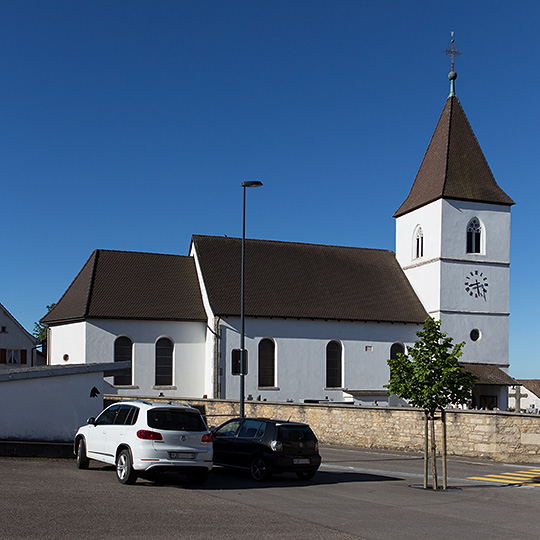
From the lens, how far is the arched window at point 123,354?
38.1 meters

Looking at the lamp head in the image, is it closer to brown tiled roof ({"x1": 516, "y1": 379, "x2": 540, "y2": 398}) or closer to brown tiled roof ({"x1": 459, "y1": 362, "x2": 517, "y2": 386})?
brown tiled roof ({"x1": 459, "y1": 362, "x2": 517, "y2": 386})

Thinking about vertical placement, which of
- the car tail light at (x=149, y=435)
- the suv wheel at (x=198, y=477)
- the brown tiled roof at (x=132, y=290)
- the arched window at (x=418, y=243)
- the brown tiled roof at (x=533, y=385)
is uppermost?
the arched window at (x=418, y=243)

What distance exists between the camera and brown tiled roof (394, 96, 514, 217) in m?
45.2

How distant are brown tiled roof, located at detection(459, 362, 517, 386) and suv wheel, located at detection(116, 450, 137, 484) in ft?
104

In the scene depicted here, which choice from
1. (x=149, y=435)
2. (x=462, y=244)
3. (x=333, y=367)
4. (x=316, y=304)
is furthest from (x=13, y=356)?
(x=149, y=435)

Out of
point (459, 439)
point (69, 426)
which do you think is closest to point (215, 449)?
point (69, 426)

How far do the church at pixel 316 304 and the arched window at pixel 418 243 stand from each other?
4.9 inches

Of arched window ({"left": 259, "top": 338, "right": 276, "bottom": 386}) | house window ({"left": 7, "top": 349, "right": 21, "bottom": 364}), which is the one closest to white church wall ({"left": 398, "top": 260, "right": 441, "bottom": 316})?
arched window ({"left": 259, "top": 338, "right": 276, "bottom": 386})

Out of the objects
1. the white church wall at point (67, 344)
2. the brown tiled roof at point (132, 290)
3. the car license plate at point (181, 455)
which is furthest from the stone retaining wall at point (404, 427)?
the white church wall at point (67, 344)

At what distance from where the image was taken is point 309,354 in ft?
135

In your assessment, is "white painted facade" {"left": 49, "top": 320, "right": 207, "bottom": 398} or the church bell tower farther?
the church bell tower

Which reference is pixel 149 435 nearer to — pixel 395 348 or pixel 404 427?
pixel 404 427

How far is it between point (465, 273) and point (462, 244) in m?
1.84

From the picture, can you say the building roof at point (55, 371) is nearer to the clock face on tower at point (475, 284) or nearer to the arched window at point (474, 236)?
the clock face on tower at point (475, 284)
